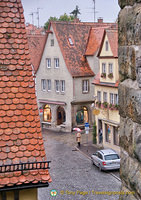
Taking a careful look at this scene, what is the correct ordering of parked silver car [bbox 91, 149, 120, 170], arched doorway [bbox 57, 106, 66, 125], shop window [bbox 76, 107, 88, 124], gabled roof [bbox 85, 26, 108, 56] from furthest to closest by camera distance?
arched doorway [bbox 57, 106, 66, 125] < shop window [bbox 76, 107, 88, 124] < gabled roof [bbox 85, 26, 108, 56] < parked silver car [bbox 91, 149, 120, 170]

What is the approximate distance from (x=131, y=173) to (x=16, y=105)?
4567mm

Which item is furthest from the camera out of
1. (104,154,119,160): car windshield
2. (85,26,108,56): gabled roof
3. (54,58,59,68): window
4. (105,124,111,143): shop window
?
(54,58,59,68): window

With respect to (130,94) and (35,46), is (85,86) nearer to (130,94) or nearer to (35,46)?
(35,46)

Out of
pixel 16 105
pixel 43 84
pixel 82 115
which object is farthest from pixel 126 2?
pixel 43 84

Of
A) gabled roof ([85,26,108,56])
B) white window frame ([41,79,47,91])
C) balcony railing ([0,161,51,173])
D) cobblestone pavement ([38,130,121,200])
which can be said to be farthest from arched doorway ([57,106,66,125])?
balcony railing ([0,161,51,173])

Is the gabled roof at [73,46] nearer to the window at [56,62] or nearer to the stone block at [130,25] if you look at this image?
the window at [56,62]

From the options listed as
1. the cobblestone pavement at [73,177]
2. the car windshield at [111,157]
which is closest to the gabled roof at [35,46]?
the cobblestone pavement at [73,177]

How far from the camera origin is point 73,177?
2141 cm

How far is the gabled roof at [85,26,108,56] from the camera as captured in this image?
37312 mm

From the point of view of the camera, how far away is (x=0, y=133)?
20.2ft

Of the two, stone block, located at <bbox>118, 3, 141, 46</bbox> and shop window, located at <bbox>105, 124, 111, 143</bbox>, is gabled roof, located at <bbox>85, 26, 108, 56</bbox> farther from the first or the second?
stone block, located at <bbox>118, 3, 141, 46</bbox>

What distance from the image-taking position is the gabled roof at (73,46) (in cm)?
3759

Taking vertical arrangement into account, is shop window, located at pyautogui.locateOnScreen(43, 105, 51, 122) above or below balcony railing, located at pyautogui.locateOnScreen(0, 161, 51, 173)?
below

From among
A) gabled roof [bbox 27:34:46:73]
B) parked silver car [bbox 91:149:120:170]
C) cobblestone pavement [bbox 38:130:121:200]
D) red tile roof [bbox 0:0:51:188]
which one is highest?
gabled roof [bbox 27:34:46:73]
